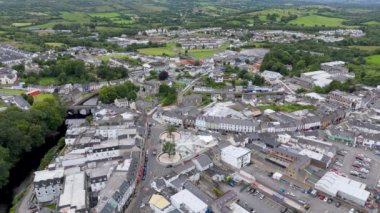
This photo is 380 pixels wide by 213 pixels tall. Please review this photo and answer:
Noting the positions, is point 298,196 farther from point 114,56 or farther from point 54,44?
point 54,44

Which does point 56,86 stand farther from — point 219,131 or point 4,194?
point 219,131

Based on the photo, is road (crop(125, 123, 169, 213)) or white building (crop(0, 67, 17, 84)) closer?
road (crop(125, 123, 169, 213))

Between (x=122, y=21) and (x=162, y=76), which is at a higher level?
A: (x=122, y=21)

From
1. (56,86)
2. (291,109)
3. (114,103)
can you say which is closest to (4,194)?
(114,103)

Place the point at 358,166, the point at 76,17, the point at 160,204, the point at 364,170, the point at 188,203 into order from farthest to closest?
the point at 76,17, the point at 358,166, the point at 364,170, the point at 160,204, the point at 188,203

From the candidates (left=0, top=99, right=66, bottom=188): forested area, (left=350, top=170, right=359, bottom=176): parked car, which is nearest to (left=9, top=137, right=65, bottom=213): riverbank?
(left=0, top=99, right=66, bottom=188): forested area

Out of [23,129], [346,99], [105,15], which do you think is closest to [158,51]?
[346,99]

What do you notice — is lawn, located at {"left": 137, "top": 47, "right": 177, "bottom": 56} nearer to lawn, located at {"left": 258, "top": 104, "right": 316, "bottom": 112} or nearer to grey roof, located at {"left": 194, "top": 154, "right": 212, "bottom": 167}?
lawn, located at {"left": 258, "top": 104, "right": 316, "bottom": 112}

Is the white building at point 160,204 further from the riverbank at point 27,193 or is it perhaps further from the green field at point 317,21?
the green field at point 317,21
